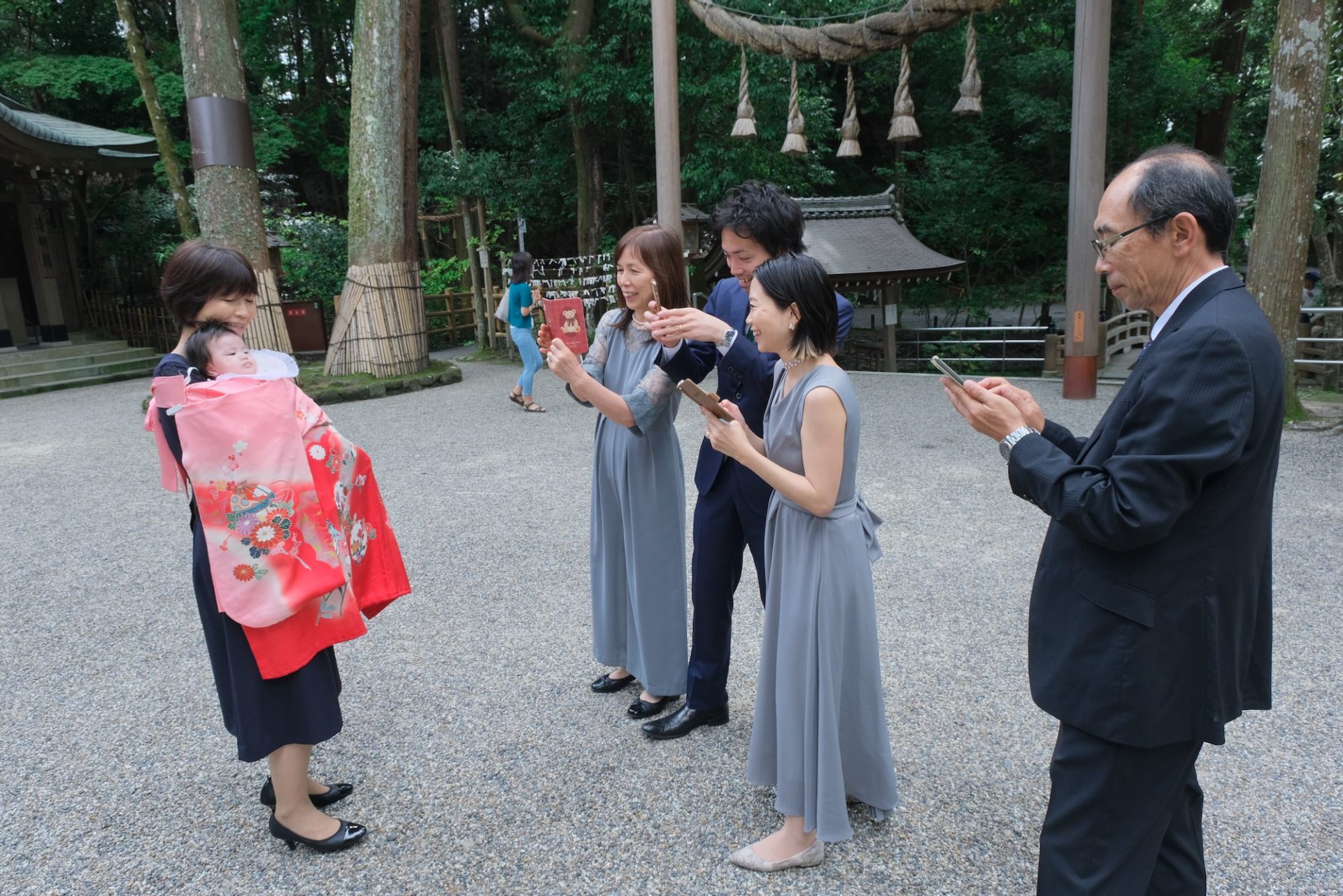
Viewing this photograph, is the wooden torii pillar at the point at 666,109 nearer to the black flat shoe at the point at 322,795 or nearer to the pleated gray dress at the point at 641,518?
the pleated gray dress at the point at 641,518

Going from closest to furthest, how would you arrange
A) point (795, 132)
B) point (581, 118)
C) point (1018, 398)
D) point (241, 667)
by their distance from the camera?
point (1018, 398) → point (241, 667) → point (795, 132) → point (581, 118)

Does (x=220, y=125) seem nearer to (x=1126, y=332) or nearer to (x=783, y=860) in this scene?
(x=783, y=860)

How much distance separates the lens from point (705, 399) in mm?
2008

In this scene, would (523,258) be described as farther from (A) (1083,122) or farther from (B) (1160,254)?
(B) (1160,254)

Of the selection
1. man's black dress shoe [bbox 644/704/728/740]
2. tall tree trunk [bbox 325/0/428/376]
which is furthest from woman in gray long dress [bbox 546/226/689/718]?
tall tree trunk [bbox 325/0/428/376]

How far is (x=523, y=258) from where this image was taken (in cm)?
812

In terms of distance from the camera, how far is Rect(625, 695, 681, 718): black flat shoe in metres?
2.93

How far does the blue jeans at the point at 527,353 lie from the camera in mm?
8688

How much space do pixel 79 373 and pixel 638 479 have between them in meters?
13.0

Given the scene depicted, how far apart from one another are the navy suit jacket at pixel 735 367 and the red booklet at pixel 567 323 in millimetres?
328

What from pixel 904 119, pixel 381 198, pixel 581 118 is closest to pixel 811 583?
pixel 904 119

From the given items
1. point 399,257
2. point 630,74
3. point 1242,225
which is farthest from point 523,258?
point 1242,225

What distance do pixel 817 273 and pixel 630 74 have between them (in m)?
12.9

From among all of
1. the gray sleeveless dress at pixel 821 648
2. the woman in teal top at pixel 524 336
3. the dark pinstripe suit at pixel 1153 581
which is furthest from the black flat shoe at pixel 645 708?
the woman in teal top at pixel 524 336
